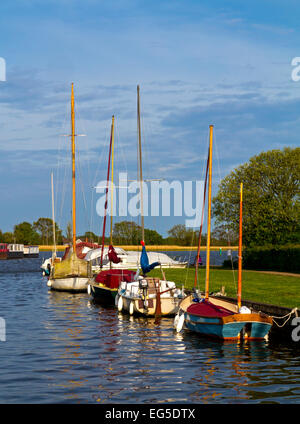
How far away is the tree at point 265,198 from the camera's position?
66750mm

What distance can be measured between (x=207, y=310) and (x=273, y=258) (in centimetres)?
3591

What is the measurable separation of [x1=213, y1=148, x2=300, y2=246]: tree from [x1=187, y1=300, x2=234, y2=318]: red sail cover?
1508 inches

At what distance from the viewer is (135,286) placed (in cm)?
3575

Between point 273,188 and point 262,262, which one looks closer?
point 262,262

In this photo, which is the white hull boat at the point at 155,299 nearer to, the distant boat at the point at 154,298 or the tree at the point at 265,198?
the distant boat at the point at 154,298

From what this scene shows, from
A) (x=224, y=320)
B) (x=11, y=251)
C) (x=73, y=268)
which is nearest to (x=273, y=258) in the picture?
(x=73, y=268)

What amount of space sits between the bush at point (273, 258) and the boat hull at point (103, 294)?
2106cm

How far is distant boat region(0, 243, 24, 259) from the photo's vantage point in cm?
15362

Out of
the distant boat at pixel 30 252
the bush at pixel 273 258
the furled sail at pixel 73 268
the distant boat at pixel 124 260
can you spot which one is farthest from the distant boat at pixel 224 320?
the distant boat at pixel 30 252

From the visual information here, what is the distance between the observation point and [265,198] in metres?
68.8

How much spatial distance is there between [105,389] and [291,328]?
1012 cm

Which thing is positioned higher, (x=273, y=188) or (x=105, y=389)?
(x=273, y=188)
